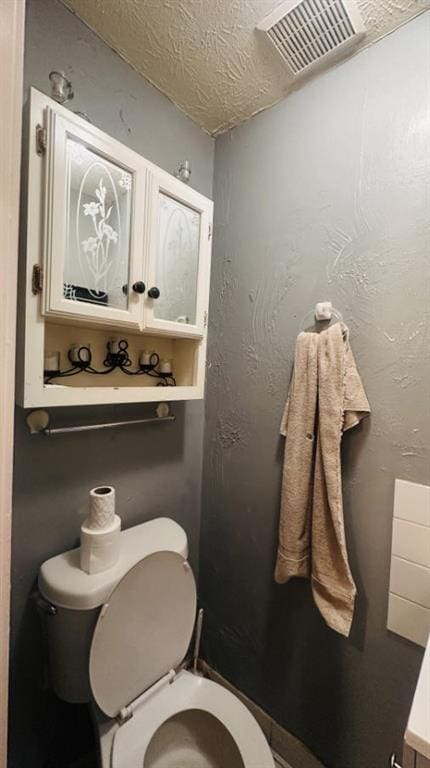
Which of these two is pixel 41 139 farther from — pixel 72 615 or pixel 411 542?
pixel 411 542

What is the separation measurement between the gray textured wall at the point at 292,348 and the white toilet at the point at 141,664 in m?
0.31

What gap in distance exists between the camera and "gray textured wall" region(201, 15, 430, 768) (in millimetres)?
910

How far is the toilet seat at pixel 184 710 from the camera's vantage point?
2.72 feet

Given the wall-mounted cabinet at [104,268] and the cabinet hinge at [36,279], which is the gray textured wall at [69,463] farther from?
the cabinet hinge at [36,279]

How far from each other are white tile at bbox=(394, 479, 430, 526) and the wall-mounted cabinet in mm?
687

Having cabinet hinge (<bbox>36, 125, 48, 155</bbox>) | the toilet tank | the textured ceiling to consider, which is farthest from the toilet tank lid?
the textured ceiling

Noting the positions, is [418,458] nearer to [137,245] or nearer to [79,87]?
[137,245]

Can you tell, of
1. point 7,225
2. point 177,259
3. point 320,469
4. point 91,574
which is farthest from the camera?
point 177,259

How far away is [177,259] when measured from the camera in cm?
109

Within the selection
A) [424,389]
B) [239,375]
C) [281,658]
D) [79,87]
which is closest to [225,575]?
[281,658]

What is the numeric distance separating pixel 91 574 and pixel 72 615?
0.10 m

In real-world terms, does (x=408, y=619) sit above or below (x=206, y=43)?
below

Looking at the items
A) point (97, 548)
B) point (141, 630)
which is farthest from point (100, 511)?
point (141, 630)

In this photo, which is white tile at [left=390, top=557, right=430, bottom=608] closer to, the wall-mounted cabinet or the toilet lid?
the toilet lid
